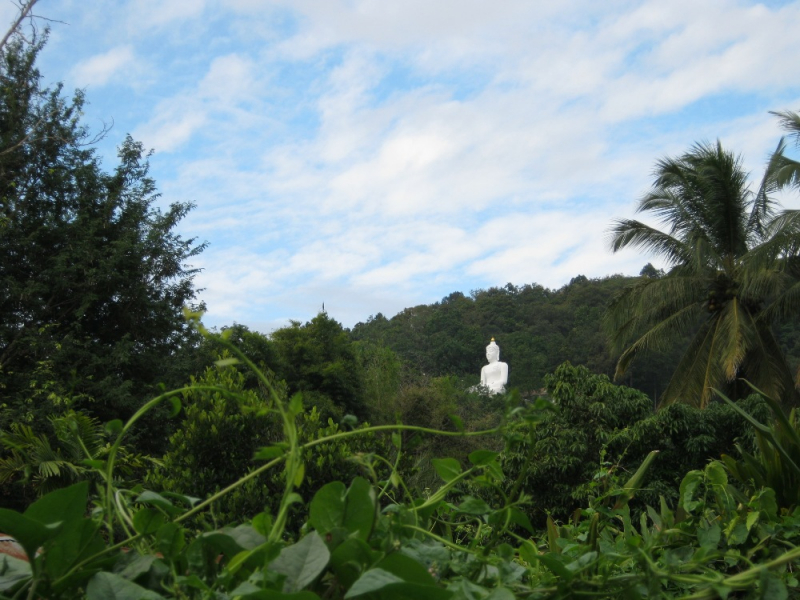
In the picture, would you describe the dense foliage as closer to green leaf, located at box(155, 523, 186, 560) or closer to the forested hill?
green leaf, located at box(155, 523, 186, 560)

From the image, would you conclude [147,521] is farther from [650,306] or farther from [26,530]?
[650,306]

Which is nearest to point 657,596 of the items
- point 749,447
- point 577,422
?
point 577,422

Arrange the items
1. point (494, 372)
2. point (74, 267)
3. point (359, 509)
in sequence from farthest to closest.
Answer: point (494, 372), point (74, 267), point (359, 509)

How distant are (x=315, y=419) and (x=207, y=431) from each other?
1315 millimetres

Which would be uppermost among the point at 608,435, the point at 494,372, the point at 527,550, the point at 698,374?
the point at 527,550

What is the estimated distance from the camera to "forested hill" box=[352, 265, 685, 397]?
88.0 ft

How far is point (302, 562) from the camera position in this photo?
17.0 inches

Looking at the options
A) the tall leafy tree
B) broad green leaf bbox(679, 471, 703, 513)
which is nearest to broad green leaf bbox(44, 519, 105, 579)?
broad green leaf bbox(679, 471, 703, 513)

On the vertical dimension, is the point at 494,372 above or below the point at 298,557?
below

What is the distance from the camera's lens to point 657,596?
1.67 feet

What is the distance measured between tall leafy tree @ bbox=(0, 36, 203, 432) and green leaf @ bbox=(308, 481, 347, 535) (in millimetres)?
10944

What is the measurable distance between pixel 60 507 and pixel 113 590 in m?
0.06

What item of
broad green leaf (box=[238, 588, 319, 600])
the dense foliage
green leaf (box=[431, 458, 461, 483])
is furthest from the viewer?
the dense foliage

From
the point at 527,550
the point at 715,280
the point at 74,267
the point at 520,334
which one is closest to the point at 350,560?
the point at 527,550
